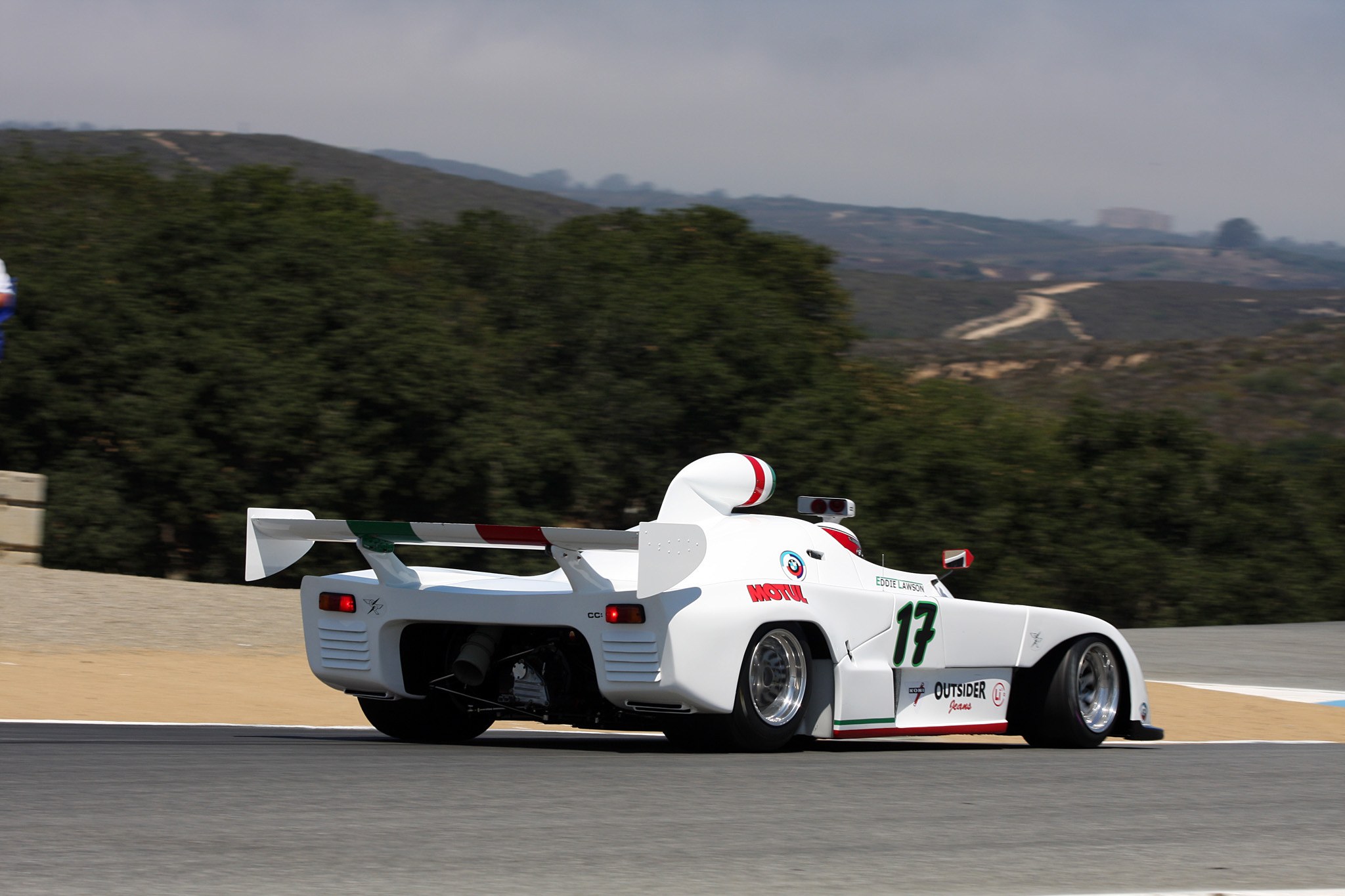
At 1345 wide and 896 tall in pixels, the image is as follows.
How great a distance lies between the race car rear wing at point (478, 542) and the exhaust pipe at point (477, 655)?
1.31ft

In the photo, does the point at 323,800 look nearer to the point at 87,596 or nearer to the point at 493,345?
the point at 87,596

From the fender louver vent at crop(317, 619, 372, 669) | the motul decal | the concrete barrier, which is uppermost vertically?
the motul decal

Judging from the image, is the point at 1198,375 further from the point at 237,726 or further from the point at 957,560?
the point at 237,726

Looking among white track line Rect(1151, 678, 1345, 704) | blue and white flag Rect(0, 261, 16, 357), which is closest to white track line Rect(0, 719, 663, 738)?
blue and white flag Rect(0, 261, 16, 357)

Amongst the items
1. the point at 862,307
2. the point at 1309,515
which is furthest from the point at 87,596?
the point at 862,307

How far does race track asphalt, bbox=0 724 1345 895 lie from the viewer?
4.32m

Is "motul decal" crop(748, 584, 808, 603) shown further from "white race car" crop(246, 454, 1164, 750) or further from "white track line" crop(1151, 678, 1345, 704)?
"white track line" crop(1151, 678, 1345, 704)

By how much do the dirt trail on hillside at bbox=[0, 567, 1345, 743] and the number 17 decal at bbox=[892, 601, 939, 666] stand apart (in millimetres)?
2849

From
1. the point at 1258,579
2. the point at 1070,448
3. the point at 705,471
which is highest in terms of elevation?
the point at 705,471

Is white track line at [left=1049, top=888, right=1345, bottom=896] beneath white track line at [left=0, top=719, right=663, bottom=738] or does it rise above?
above

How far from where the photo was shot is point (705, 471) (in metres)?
7.83

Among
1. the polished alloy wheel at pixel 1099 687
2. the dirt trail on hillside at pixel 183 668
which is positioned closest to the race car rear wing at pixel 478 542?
the dirt trail on hillside at pixel 183 668

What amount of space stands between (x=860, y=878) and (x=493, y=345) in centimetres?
2510

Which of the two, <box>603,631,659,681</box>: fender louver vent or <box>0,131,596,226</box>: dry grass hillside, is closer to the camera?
<box>603,631,659,681</box>: fender louver vent
